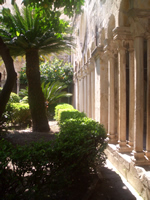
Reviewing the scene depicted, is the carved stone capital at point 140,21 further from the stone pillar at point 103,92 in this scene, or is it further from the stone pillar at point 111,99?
the stone pillar at point 103,92

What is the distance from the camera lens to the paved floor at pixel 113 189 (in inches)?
132

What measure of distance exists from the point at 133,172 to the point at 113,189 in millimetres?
492

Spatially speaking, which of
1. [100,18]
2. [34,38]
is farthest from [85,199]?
[34,38]

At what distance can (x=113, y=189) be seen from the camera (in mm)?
3637

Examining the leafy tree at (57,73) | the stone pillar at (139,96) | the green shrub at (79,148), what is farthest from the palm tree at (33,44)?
the leafy tree at (57,73)

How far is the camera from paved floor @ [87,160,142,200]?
3.35 m

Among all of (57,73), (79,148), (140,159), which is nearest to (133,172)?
(140,159)

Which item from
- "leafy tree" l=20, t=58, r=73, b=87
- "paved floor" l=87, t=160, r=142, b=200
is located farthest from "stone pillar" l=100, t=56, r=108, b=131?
"leafy tree" l=20, t=58, r=73, b=87

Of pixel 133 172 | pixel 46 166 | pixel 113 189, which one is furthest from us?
pixel 133 172

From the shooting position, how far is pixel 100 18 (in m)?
6.56

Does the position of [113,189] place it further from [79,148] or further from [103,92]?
[103,92]

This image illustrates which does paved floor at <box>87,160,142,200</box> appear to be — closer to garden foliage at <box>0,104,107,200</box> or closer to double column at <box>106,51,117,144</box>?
garden foliage at <box>0,104,107,200</box>

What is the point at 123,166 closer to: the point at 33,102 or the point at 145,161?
the point at 145,161

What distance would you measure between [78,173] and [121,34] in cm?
312
